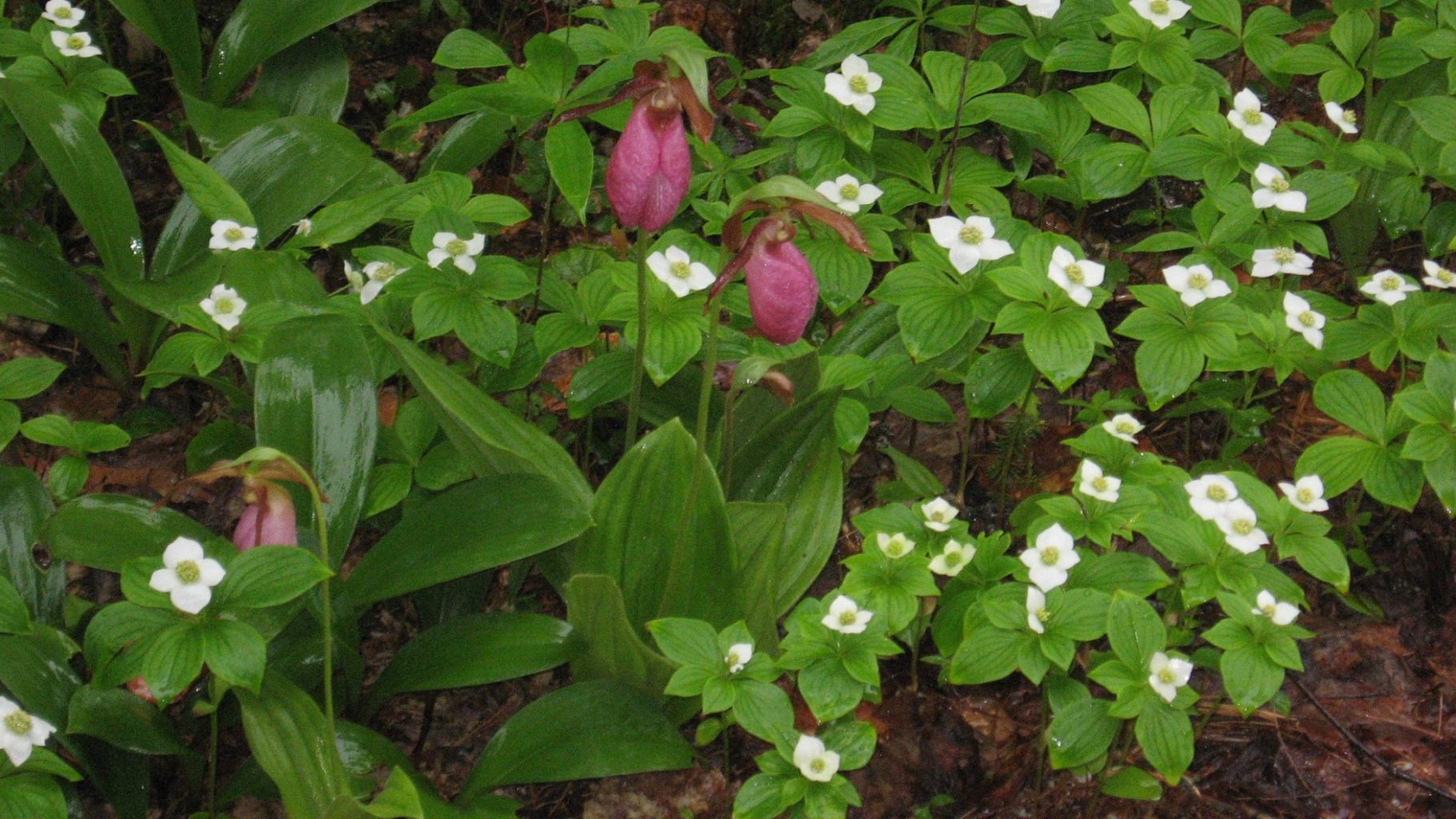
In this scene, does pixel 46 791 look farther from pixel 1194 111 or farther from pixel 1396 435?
pixel 1194 111

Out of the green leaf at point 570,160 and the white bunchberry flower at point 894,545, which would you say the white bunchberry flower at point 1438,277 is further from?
the green leaf at point 570,160

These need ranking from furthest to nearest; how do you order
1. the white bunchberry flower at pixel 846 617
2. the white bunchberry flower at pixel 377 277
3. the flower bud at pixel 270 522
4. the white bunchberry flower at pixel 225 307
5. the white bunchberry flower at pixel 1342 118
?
the white bunchberry flower at pixel 1342 118, the white bunchberry flower at pixel 377 277, the white bunchberry flower at pixel 225 307, the white bunchberry flower at pixel 846 617, the flower bud at pixel 270 522

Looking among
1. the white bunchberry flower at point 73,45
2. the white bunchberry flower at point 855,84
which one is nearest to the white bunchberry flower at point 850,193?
the white bunchberry flower at point 855,84

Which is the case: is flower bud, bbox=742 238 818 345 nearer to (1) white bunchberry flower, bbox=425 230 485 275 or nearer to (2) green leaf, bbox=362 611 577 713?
(2) green leaf, bbox=362 611 577 713

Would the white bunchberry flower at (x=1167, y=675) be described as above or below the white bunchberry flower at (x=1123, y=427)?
below

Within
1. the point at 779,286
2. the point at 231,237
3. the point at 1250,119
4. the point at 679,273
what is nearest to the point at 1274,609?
the point at 779,286

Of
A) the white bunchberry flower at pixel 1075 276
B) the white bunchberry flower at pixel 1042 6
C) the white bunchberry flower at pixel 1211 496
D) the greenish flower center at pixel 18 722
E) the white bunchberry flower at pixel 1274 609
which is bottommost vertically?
the white bunchberry flower at pixel 1274 609

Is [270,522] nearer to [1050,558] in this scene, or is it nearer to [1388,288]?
[1050,558]
